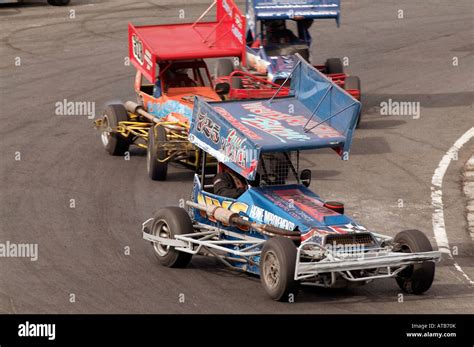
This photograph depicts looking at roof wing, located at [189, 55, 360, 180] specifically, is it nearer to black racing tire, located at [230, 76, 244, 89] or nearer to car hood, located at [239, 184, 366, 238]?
car hood, located at [239, 184, 366, 238]

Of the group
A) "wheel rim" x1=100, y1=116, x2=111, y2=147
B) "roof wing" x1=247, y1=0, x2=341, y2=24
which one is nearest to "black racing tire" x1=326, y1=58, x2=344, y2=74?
"roof wing" x1=247, y1=0, x2=341, y2=24

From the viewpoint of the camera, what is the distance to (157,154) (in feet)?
63.8

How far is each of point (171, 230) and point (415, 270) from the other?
3.17 metres

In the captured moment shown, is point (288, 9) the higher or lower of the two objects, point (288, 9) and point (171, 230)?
the higher

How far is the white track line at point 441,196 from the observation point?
53.2ft

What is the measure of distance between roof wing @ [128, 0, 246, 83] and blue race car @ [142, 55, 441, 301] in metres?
5.52

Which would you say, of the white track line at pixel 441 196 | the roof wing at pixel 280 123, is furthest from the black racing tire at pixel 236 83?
the roof wing at pixel 280 123

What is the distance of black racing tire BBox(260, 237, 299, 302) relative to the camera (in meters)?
13.1

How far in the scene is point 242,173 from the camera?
47.2 ft

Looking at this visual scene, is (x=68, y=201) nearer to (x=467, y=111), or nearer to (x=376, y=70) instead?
(x=467, y=111)

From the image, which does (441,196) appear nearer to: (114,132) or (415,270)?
(415,270)
